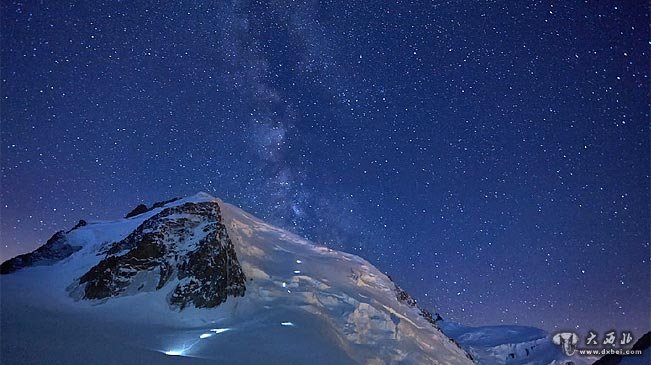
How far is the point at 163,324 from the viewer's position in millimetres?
25484

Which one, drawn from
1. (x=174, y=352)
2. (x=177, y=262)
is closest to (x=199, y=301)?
(x=177, y=262)

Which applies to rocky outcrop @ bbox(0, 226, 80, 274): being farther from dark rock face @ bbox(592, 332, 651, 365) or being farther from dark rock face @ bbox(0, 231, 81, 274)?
dark rock face @ bbox(592, 332, 651, 365)

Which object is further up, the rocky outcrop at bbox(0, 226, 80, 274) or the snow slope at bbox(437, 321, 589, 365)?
the rocky outcrop at bbox(0, 226, 80, 274)

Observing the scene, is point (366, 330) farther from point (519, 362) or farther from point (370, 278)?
point (519, 362)

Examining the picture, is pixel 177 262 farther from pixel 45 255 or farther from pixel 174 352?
pixel 174 352

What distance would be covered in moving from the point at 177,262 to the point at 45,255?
46.0 ft

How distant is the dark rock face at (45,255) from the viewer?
33.8 m

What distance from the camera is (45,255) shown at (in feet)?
118

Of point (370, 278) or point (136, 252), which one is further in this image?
point (370, 278)

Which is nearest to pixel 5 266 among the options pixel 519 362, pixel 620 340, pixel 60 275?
pixel 60 275

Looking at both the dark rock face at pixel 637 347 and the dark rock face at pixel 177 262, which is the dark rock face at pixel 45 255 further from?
the dark rock face at pixel 637 347

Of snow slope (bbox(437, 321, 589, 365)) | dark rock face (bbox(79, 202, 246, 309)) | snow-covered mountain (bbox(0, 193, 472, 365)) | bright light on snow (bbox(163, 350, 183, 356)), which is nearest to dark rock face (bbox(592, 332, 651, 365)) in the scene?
snow-covered mountain (bbox(0, 193, 472, 365))

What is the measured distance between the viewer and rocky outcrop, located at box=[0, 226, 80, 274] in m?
33.8

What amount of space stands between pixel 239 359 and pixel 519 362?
250ft
